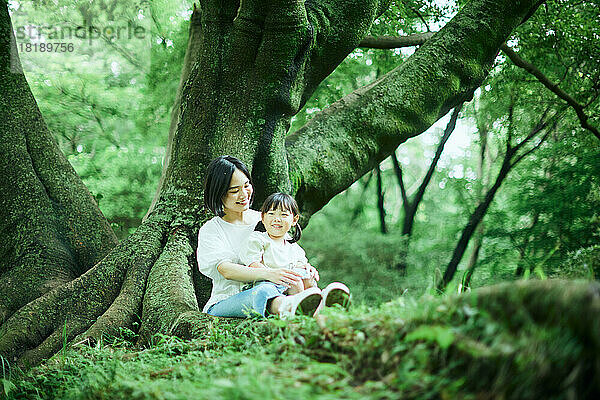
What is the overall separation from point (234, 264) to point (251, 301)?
0.29 m

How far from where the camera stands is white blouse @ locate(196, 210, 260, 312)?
3.55m

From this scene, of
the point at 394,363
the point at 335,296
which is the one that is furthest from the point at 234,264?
the point at 394,363

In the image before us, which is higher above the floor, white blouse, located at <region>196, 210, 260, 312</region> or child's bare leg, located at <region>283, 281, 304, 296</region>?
white blouse, located at <region>196, 210, 260, 312</region>

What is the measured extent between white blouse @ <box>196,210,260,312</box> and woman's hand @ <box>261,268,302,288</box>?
367 mm

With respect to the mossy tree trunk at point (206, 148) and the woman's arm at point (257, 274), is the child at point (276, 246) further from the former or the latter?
the mossy tree trunk at point (206, 148)

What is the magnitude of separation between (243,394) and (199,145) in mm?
3631

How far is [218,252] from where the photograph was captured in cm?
356

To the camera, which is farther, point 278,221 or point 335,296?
point 278,221

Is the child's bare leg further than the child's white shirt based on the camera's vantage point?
No

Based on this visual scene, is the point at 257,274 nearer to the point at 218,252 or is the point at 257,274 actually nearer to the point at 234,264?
the point at 234,264
